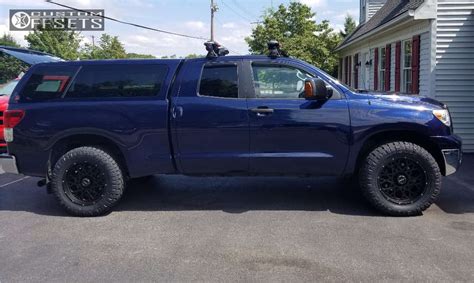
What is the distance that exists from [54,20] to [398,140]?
3675 centimetres

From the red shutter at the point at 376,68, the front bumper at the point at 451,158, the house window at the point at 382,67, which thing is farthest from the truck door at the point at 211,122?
the red shutter at the point at 376,68

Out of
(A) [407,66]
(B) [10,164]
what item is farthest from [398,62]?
(B) [10,164]

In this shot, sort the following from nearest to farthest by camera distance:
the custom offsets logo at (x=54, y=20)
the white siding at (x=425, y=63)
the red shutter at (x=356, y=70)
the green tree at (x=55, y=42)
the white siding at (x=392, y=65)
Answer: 1. the white siding at (x=425, y=63)
2. the white siding at (x=392, y=65)
3. the red shutter at (x=356, y=70)
4. the custom offsets logo at (x=54, y=20)
5. the green tree at (x=55, y=42)

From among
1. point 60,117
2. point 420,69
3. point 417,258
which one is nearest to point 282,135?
point 417,258

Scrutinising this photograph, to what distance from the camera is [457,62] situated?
10.4 m

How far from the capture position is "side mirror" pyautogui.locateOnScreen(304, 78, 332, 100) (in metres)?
5.61

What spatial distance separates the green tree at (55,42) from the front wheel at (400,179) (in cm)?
3800

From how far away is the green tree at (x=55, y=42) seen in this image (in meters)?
41.2

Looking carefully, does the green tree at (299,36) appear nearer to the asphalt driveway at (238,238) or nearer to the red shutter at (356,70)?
the red shutter at (356,70)

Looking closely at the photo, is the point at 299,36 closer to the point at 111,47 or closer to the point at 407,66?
the point at 407,66

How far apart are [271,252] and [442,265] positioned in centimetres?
147

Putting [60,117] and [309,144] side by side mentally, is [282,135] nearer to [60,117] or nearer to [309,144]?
[309,144]

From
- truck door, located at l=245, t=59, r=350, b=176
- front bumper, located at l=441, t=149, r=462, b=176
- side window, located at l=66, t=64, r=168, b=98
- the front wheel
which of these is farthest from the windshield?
front bumper, located at l=441, t=149, r=462, b=176

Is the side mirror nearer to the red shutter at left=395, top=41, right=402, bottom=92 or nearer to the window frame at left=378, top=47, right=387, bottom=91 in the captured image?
the red shutter at left=395, top=41, right=402, bottom=92
